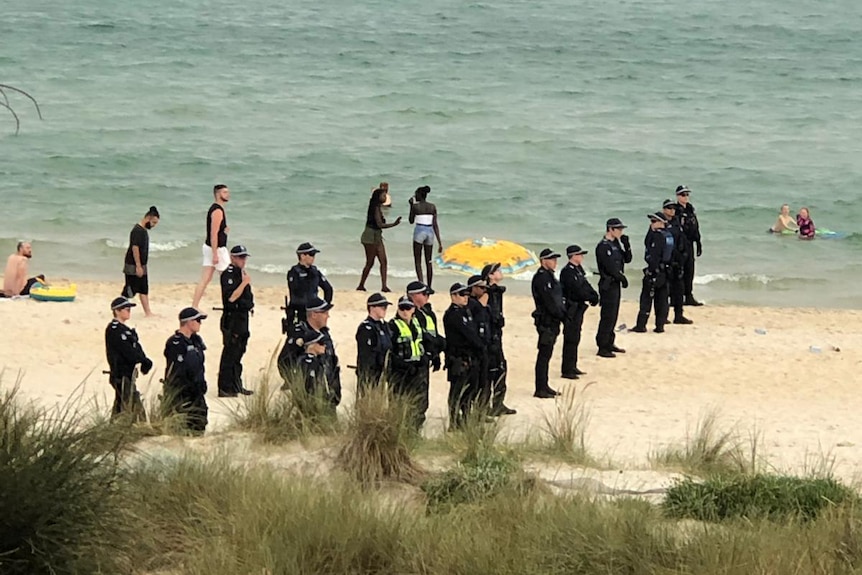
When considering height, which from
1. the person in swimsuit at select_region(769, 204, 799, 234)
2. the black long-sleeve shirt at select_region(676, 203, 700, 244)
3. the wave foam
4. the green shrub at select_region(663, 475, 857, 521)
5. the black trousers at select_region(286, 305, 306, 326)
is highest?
the black long-sleeve shirt at select_region(676, 203, 700, 244)

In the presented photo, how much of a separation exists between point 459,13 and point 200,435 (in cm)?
5614

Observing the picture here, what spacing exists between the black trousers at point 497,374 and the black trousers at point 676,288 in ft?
15.1

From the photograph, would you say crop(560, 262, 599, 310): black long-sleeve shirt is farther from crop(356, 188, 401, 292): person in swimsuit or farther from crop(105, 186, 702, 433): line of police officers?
crop(356, 188, 401, 292): person in swimsuit

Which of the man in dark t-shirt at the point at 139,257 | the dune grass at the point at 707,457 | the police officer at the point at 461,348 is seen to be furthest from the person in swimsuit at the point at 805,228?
the dune grass at the point at 707,457

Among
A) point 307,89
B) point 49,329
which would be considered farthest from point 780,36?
point 49,329

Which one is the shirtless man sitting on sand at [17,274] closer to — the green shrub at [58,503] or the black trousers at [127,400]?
the black trousers at [127,400]

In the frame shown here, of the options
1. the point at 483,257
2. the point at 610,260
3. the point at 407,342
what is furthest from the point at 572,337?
the point at 483,257

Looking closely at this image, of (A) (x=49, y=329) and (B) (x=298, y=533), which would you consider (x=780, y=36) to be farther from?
(B) (x=298, y=533)

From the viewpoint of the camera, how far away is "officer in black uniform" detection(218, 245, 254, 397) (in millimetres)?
12977

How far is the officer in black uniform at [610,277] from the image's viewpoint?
1491 centimetres

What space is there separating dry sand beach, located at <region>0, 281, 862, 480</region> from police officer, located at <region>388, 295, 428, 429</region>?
0.41 meters

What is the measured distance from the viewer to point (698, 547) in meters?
6.95

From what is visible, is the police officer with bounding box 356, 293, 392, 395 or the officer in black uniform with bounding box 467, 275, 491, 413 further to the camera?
the officer in black uniform with bounding box 467, 275, 491, 413

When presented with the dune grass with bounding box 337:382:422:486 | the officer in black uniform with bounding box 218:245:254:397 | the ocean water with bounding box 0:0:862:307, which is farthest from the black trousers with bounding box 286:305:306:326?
the ocean water with bounding box 0:0:862:307
